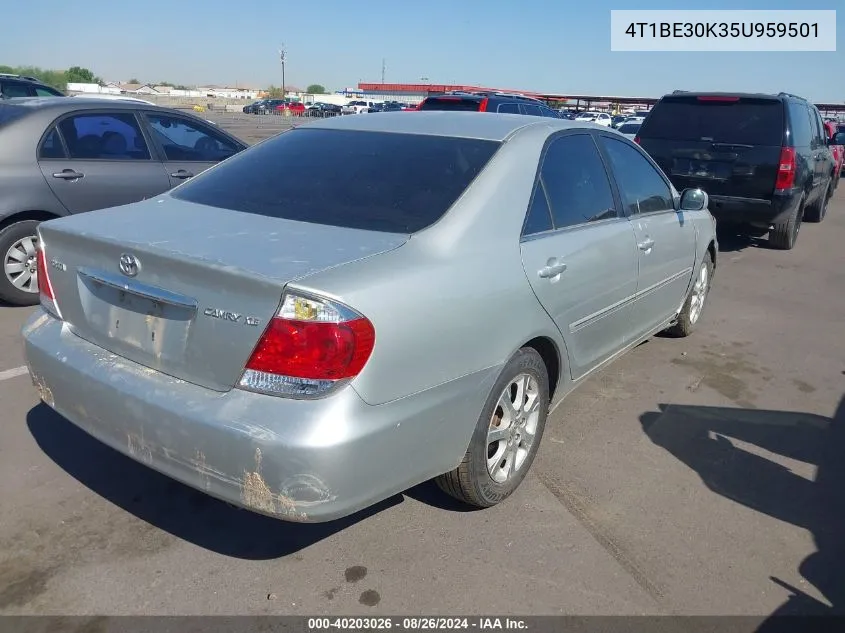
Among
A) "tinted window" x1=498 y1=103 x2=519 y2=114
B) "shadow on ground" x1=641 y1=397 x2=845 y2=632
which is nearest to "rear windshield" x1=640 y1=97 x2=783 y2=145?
"tinted window" x1=498 y1=103 x2=519 y2=114

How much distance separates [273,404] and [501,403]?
1097mm

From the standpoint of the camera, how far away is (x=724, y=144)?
8.53 m

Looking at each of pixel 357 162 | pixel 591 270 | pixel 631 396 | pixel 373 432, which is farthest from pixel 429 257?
pixel 631 396

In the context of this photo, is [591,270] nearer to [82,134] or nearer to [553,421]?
[553,421]

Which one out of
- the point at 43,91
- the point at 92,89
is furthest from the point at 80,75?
the point at 43,91

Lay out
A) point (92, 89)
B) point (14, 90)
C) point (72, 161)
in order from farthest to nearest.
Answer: point (92, 89)
point (14, 90)
point (72, 161)

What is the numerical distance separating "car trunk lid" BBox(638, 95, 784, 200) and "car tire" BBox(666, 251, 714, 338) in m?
3.13

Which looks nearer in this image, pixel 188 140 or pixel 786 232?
pixel 188 140

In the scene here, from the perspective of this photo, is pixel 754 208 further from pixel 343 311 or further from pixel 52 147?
pixel 343 311

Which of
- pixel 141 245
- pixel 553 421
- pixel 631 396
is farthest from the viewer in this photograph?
pixel 631 396

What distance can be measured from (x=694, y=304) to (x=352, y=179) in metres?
3.48

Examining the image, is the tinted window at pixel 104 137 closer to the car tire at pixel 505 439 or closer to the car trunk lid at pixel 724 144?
the car tire at pixel 505 439

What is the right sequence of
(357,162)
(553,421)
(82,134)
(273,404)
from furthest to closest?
(82,134), (553,421), (357,162), (273,404)

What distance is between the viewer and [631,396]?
450 cm
